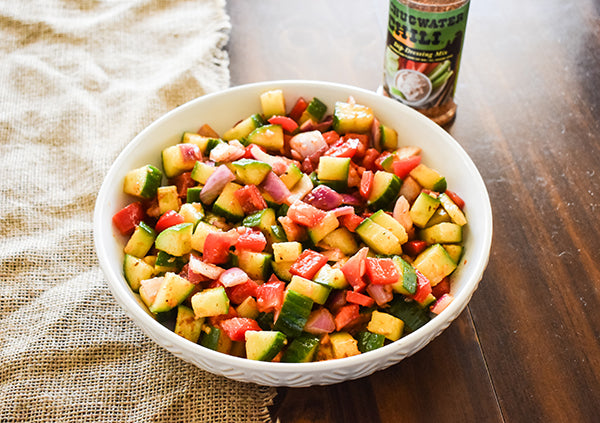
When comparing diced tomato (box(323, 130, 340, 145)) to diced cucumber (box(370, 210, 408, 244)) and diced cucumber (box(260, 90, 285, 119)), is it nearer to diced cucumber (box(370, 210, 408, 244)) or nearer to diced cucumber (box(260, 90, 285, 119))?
diced cucumber (box(260, 90, 285, 119))

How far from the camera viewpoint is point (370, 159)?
1504mm

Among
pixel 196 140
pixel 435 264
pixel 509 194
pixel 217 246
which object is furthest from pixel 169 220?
pixel 509 194

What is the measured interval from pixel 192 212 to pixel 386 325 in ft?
1.61

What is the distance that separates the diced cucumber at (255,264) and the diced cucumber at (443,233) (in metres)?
0.36

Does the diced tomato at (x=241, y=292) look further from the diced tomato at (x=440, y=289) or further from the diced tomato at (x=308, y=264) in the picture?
the diced tomato at (x=440, y=289)

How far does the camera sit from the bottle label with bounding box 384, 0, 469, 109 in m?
1.55

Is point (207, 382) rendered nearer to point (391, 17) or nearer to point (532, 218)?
point (532, 218)

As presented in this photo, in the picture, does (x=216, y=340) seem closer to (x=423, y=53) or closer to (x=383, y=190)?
(x=383, y=190)

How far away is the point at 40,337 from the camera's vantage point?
4.72 ft

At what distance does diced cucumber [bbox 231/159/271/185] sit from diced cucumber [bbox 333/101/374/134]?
0.24 metres

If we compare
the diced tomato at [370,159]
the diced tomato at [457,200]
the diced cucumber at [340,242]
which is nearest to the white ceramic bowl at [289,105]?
the diced tomato at [457,200]

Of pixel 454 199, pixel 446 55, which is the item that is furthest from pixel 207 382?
pixel 446 55

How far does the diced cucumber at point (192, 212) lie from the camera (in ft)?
4.49

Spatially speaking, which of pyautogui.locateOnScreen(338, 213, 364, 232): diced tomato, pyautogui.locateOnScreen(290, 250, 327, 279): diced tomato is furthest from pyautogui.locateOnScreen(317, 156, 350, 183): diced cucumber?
pyautogui.locateOnScreen(290, 250, 327, 279): diced tomato
